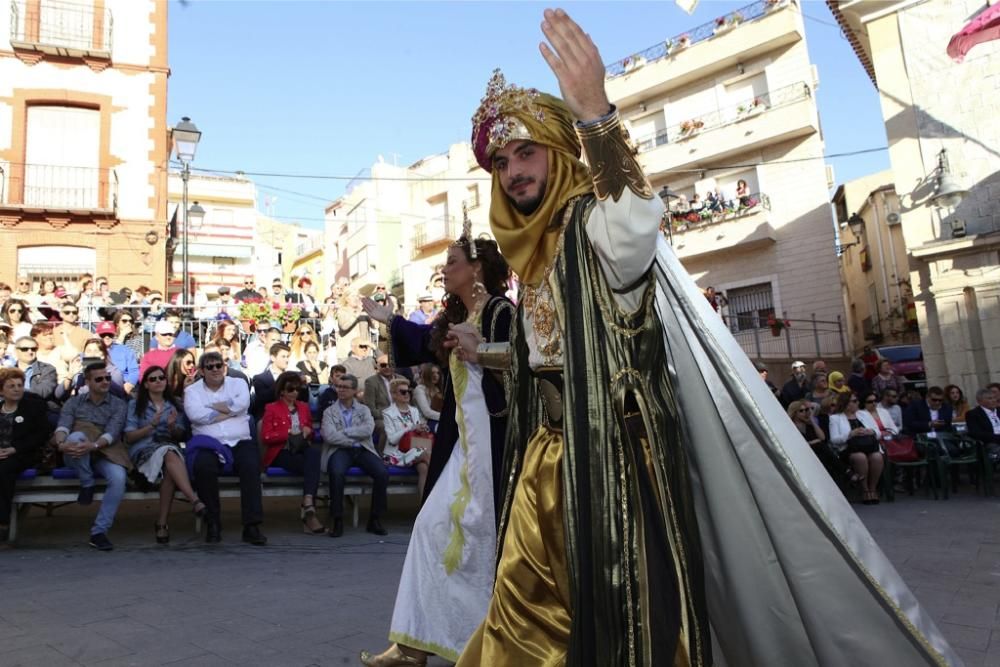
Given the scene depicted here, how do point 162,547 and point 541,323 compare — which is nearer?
point 541,323

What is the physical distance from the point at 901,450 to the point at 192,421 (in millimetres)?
8742

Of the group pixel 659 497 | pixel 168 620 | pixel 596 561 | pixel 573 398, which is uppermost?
pixel 573 398

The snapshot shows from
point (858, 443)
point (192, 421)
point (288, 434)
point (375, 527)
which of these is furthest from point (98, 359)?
point (858, 443)

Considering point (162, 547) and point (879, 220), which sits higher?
point (879, 220)

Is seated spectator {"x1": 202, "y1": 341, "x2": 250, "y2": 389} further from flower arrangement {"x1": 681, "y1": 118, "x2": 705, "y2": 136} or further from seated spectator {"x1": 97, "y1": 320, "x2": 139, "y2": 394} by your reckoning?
flower arrangement {"x1": 681, "y1": 118, "x2": 705, "y2": 136}

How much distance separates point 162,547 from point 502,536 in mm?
5034

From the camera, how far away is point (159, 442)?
22.5 ft

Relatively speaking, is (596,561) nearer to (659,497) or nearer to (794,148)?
(659,497)

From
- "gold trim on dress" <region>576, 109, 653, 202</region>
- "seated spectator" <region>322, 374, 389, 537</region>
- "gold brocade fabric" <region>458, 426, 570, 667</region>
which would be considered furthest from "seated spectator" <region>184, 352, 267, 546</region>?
"gold trim on dress" <region>576, 109, 653, 202</region>

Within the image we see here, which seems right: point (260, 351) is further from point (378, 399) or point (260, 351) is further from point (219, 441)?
point (219, 441)

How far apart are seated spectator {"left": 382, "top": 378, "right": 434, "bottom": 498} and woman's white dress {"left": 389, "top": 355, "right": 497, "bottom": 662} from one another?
5000 mm

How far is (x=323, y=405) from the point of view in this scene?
824 cm

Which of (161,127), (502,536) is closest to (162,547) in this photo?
(502,536)

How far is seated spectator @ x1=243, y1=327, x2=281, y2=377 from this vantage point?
9.94m
